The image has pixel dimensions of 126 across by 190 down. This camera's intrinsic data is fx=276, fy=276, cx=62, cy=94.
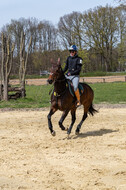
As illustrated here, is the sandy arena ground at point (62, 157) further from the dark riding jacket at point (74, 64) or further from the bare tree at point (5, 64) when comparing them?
the bare tree at point (5, 64)

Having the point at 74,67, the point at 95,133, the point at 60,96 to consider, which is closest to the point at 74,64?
the point at 74,67

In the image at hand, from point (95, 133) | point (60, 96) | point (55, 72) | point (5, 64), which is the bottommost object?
point (95, 133)

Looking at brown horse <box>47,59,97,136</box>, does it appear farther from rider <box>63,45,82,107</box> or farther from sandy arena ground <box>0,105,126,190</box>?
sandy arena ground <box>0,105,126,190</box>

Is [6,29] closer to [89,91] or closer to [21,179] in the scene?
[89,91]

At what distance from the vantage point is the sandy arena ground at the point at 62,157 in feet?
15.2

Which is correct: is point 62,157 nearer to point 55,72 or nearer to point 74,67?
point 55,72

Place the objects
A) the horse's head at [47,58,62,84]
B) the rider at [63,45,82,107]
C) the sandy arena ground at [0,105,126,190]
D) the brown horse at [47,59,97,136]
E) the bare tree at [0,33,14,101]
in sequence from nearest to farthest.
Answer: the sandy arena ground at [0,105,126,190] < the horse's head at [47,58,62,84] < the brown horse at [47,59,97,136] < the rider at [63,45,82,107] < the bare tree at [0,33,14,101]

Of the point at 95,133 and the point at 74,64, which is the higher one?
the point at 74,64

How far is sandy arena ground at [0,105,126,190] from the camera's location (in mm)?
4645

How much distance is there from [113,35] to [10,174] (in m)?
45.8

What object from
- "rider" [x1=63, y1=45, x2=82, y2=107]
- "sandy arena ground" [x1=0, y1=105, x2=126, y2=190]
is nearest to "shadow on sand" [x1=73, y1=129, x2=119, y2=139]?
"sandy arena ground" [x1=0, y1=105, x2=126, y2=190]

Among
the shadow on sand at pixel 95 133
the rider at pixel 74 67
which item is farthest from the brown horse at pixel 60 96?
the shadow on sand at pixel 95 133

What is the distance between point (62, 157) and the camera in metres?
6.14

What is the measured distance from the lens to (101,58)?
52844mm
